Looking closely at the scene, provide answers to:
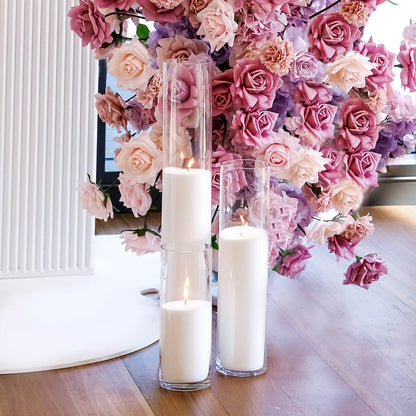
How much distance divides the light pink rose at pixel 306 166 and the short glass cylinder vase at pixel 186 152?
6.4 inches

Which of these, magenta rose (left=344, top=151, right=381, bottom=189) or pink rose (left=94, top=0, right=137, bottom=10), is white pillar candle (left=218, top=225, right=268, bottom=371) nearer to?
magenta rose (left=344, top=151, right=381, bottom=189)

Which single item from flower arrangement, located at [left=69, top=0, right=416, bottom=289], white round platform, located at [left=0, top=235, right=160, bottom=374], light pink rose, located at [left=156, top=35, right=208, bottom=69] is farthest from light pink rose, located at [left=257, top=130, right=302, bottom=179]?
white round platform, located at [left=0, top=235, right=160, bottom=374]

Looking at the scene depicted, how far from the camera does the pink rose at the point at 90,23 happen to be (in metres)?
1.61

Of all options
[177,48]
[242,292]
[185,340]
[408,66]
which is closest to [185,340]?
[185,340]

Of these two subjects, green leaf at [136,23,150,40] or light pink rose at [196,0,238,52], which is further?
green leaf at [136,23,150,40]

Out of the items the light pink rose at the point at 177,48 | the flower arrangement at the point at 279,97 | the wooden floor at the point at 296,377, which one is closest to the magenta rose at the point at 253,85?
the flower arrangement at the point at 279,97

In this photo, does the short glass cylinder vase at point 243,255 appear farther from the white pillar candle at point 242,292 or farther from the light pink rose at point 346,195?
the light pink rose at point 346,195

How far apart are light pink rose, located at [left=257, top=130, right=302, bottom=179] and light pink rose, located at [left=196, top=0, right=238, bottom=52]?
0.21 meters

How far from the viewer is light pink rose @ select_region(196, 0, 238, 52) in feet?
4.90

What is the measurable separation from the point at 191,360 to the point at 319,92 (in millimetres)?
512

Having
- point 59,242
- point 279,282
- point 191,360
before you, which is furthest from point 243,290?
point 59,242

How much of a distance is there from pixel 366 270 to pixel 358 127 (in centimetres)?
29

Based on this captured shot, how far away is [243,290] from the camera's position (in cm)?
156

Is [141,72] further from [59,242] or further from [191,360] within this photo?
[59,242]
